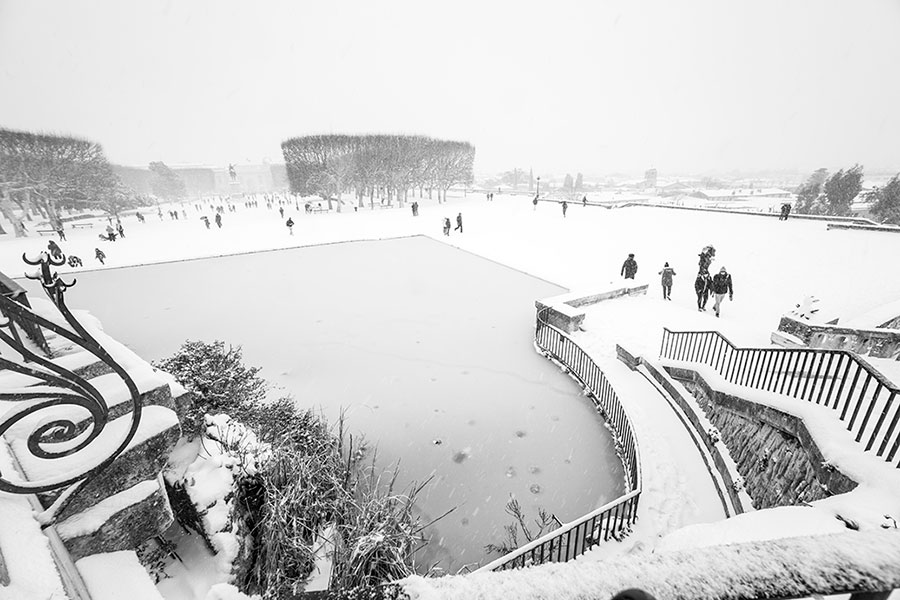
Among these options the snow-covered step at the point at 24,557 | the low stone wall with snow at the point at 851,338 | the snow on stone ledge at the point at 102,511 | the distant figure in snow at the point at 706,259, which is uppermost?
the snow-covered step at the point at 24,557

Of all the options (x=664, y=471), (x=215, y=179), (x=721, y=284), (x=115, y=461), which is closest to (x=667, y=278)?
(x=721, y=284)

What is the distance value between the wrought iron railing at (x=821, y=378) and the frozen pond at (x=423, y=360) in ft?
8.28

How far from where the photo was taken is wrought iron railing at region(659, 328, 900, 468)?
11.4 ft

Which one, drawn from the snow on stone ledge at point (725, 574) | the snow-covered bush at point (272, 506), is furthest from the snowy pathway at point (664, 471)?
the snow on stone ledge at point (725, 574)

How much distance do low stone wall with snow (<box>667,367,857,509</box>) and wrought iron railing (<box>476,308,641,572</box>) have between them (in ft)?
4.28

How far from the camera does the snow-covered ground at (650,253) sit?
9.86 metres

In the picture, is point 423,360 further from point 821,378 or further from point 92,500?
point 821,378

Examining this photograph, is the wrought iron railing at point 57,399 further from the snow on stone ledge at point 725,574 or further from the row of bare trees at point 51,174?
the row of bare trees at point 51,174

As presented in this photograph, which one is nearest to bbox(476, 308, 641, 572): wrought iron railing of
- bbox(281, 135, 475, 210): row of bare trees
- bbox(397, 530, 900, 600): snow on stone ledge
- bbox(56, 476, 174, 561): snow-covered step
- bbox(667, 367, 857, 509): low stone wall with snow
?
bbox(667, 367, 857, 509): low stone wall with snow

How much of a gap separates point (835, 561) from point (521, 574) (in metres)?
0.69

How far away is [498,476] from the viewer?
216 inches

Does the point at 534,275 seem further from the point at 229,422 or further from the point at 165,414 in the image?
the point at 165,414

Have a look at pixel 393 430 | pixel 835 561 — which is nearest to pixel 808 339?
pixel 393 430

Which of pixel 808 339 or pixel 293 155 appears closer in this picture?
pixel 808 339
